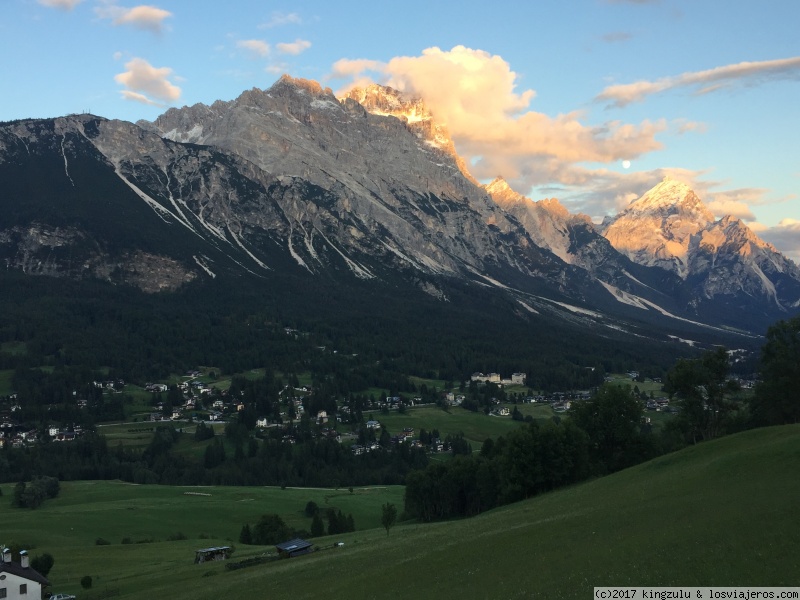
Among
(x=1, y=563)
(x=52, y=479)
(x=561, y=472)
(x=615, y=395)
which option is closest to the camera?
(x=1, y=563)

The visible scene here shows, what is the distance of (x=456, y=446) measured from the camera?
175625mm

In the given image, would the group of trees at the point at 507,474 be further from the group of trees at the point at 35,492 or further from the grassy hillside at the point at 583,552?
the group of trees at the point at 35,492

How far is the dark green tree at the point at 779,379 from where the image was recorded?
81125mm

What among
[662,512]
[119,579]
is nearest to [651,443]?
[662,512]

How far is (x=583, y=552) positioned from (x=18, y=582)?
4308cm

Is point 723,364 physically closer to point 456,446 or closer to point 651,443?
point 651,443

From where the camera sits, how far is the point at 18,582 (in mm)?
56875

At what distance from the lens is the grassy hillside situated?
3409 cm

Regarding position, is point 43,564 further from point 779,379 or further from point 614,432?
point 779,379

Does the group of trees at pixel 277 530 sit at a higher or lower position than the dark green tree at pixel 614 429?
lower

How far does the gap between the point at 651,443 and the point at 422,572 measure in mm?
51759

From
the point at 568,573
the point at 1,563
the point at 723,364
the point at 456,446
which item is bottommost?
the point at 456,446

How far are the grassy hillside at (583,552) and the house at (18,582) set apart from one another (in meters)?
3.81

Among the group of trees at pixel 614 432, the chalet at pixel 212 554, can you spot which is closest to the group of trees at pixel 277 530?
the group of trees at pixel 614 432
